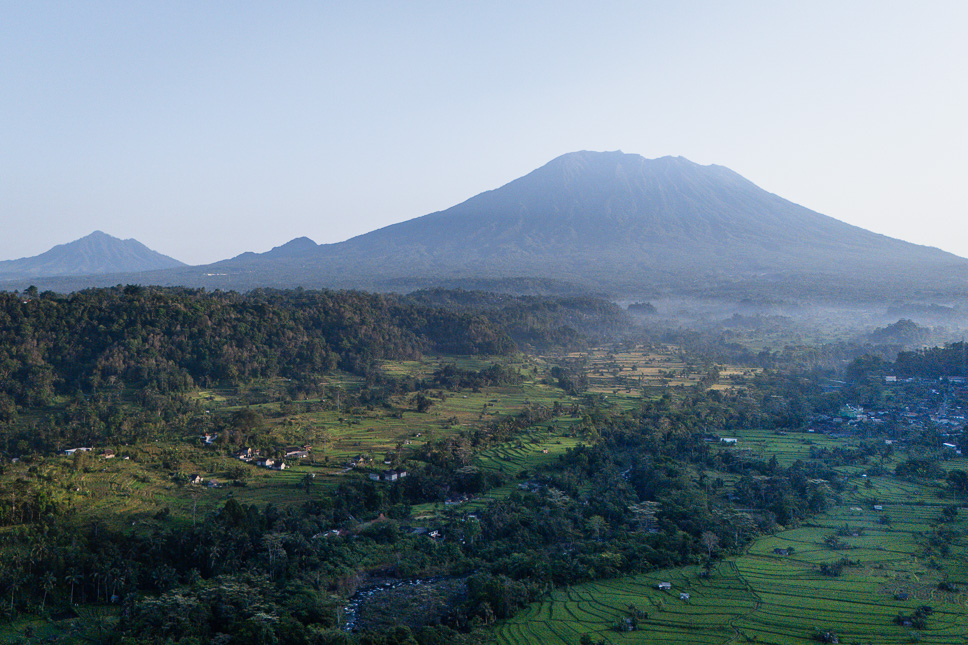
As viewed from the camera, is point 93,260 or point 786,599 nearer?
point 786,599

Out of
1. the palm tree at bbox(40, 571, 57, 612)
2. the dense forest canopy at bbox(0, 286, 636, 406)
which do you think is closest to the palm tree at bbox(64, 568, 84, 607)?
the palm tree at bbox(40, 571, 57, 612)

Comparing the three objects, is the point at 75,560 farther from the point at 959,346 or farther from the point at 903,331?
the point at 903,331

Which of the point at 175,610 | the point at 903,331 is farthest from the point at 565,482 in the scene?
the point at 903,331

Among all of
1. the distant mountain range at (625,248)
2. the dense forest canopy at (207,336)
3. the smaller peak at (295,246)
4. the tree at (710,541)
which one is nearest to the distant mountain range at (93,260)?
the smaller peak at (295,246)

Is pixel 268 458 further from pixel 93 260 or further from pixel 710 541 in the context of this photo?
pixel 93 260

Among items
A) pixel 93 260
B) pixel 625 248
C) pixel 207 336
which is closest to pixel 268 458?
pixel 207 336

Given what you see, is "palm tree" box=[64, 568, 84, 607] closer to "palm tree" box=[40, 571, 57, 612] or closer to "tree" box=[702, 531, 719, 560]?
"palm tree" box=[40, 571, 57, 612]
